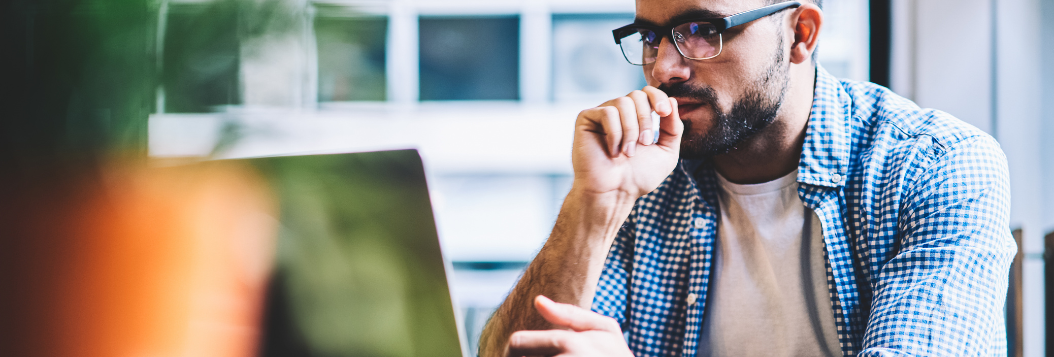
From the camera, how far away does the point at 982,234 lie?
855 mm

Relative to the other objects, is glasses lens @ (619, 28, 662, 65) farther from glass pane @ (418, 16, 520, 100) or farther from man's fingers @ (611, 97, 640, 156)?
glass pane @ (418, 16, 520, 100)

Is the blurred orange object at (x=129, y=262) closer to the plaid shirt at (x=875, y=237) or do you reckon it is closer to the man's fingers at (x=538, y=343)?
the man's fingers at (x=538, y=343)

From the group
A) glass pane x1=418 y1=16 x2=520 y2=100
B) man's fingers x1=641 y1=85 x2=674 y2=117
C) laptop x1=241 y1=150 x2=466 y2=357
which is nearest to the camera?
laptop x1=241 y1=150 x2=466 y2=357

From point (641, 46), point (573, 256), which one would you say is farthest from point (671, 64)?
point (573, 256)

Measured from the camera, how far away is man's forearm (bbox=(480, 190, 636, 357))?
0.88 meters

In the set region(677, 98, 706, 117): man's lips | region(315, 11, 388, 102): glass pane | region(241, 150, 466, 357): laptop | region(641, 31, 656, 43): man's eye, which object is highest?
region(641, 31, 656, 43): man's eye

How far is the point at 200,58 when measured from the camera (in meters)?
0.19

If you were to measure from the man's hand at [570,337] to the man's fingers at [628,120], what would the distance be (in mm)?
272

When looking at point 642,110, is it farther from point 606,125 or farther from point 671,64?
point 671,64

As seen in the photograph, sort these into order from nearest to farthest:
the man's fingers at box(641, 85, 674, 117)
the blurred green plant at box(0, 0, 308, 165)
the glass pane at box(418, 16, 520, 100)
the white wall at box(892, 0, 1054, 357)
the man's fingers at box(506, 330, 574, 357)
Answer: the blurred green plant at box(0, 0, 308, 165) → the man's fingers at box(506, 330, 574, 357) → the man's fingers at box(641, 85, 674, 117) → the white wall at box(892, 0, 1054, 357) → the glass pane at box(418, 16, 520, 100)

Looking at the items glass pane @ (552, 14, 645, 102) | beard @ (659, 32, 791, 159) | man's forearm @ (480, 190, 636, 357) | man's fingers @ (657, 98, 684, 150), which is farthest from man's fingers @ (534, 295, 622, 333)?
glass pane @ (552, 14, 645, 102)

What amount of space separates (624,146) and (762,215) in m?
0.41

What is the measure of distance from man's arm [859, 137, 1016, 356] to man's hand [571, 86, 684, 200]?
0.35 meters

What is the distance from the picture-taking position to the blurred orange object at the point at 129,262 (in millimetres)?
242
